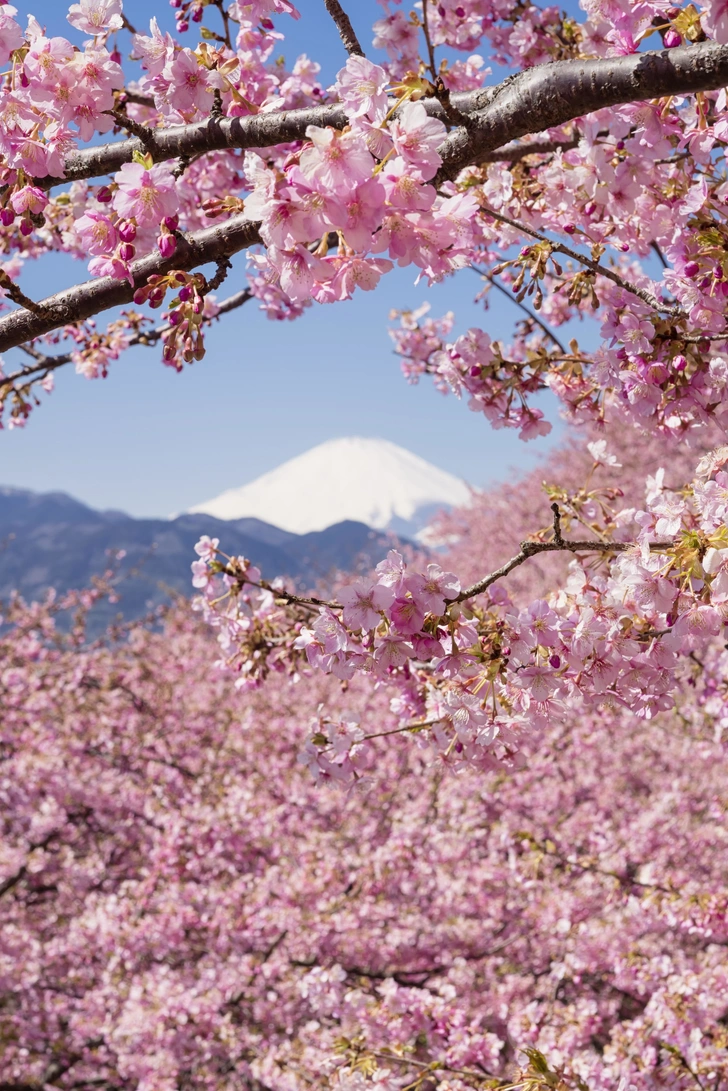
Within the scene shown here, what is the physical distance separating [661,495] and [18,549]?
20542cm

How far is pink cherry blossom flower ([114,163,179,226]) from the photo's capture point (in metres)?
1.57

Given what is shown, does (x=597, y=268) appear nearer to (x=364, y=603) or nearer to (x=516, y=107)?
(x=516, y=107)

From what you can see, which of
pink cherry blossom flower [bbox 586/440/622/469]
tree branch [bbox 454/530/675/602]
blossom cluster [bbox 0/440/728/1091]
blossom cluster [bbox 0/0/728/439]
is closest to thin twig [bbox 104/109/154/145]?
blossom cluster [bbox 0/0/728/439]

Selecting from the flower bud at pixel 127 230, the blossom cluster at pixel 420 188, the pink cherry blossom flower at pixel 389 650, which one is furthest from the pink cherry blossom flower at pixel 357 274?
the pink cherry blossom flower at pixel 389 650

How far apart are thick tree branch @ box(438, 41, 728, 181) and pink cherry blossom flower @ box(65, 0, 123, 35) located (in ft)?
2.93

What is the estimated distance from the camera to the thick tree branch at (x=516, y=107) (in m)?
1.55

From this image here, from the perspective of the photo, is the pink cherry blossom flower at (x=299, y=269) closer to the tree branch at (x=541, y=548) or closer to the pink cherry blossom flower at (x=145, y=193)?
the pink cherry blossom flower at (x=145, y=193)

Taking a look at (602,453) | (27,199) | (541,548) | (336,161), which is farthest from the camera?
(602,453)

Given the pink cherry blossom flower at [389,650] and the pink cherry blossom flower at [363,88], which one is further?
the pink cherry blossom flower at [389,650]

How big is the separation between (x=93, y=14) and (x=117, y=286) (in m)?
0.69

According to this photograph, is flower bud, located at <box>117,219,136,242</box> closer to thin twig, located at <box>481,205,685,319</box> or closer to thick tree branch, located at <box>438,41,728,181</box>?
thick tree branch, located at <box>438,41,728,181</box>

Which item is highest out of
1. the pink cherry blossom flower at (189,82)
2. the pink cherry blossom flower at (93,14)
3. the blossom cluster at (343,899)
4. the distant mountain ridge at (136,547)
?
the distant mountain ridge at (136,547)

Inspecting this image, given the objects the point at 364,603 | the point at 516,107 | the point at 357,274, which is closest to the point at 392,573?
the point at 364,603

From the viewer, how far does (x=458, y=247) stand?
1548 mm
